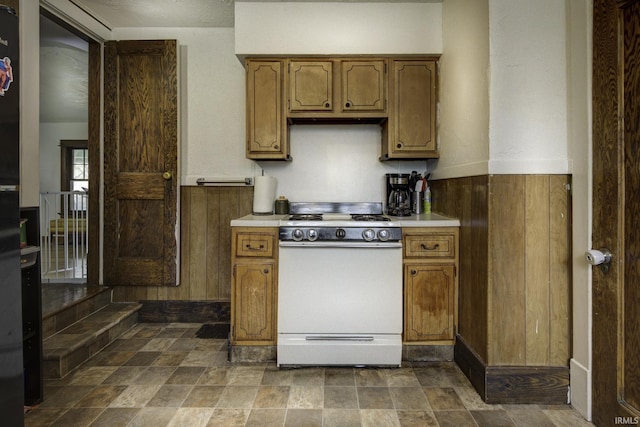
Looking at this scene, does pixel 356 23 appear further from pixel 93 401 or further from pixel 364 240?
pixel 93 401

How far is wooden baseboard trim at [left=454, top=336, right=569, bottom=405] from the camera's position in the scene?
2000 millimetres

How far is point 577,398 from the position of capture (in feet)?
6.35

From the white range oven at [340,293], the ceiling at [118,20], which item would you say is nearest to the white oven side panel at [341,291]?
the white range oven at [340,293]

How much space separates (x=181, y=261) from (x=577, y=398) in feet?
9.79

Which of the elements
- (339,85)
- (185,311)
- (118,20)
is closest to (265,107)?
(339,85)

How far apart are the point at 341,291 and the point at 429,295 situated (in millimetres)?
594

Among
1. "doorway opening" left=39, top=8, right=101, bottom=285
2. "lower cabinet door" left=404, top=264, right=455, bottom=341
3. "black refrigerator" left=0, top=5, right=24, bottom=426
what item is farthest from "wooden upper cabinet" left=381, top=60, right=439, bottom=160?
"doorway opening" left=39, top=8, right=101, bottom=285

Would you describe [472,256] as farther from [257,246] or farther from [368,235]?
[257,246]

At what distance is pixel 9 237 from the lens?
4.91 feet

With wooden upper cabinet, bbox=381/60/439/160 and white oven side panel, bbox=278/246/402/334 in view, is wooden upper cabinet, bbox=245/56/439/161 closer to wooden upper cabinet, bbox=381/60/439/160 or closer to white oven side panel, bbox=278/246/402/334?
wooden upper cabinet, bbox=381/60/439/160

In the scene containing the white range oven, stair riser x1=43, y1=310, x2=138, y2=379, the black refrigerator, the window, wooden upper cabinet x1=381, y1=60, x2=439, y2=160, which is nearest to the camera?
the black refrigerator

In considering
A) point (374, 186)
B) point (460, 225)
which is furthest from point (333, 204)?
point (460, 225)

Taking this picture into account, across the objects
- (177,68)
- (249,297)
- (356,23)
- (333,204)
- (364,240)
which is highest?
(356,23)

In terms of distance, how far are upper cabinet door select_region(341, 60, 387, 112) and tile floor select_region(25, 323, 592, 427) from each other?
1.90 meters
